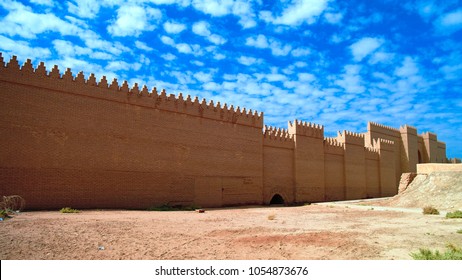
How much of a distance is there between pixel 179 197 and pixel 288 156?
9.86 meters

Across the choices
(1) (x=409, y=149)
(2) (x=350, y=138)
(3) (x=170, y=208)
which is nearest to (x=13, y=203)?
(3) (x=170, y=208)

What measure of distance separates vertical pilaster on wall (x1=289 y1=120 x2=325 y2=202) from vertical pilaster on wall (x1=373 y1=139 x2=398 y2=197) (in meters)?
10.0

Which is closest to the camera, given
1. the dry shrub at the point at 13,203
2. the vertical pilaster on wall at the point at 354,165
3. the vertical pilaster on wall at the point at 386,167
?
the dry shrub at the point at 13,203

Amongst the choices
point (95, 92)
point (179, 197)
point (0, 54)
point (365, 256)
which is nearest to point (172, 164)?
point (179, 197)

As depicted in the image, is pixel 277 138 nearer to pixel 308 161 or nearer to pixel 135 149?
pixel 308 161

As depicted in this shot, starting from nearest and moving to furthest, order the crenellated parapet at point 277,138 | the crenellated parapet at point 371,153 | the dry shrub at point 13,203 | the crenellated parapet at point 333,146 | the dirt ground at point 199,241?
the dirt ground at point 199,241
the dry shrub at point 13,203
the crenellated parapet at point 277,138
the crenellated parapet at point 333,146
the crenellated parapet at point 371,153

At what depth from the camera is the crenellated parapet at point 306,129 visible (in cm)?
2572

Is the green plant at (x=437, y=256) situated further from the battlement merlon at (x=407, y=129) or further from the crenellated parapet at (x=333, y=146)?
the battlement merlon at (x=407, y=129)

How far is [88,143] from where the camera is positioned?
1505cm

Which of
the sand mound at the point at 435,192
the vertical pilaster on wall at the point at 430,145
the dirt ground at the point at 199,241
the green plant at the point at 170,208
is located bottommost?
the dirt ground at the point at 199,241

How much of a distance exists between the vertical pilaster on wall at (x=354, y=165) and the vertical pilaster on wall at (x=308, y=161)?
3564 millimetres

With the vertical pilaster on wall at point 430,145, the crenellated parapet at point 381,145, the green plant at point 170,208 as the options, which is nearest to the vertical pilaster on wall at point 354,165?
the crenellated parapet at point 381,145

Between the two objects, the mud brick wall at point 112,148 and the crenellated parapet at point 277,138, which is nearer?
the mud brick wall at point 112,148

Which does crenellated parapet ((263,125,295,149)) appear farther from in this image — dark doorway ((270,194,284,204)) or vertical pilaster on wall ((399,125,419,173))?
vertical pilaster on wall ((399,125,419,173))
